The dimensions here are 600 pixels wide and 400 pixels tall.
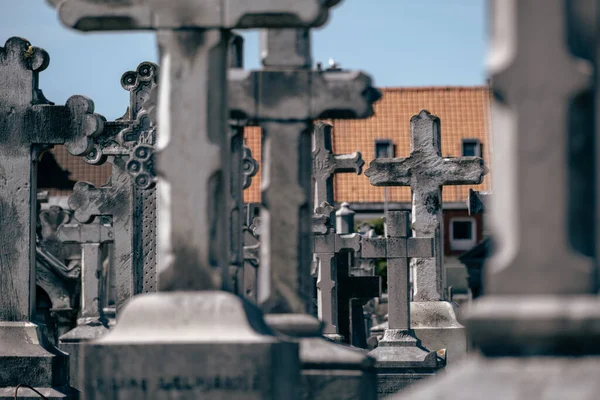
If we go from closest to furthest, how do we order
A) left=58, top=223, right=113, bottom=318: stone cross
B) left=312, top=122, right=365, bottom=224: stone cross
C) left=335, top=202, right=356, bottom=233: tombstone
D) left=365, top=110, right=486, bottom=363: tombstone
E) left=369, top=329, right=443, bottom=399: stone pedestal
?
left=369, top=329, right=443, bottom=399: stone pedestal
left=365, top=110, right=486, bottom=363: tombstone
left=58, top=223, right=113, bottom=318: stone cross
left=312, top=122, right=365, bottom=224: stone cross
left=335, top=202, right=356, bottom=233: tombstone

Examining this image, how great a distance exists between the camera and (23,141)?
43.0ft

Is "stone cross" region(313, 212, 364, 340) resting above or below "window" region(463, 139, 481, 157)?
below

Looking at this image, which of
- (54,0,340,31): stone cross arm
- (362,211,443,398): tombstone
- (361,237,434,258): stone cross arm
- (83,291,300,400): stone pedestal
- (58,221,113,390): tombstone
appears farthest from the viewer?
(58,221,113,390): tombstone

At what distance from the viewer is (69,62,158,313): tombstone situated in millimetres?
18422

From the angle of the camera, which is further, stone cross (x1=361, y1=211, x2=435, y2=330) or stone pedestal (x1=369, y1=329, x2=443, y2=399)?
stone cross (x1=361, y1=211, x2=435, y2=330)

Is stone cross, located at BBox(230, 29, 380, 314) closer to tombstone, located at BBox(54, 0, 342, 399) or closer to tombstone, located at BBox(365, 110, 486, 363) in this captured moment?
tombstone, located at BBox(54, 0, 342, 399)

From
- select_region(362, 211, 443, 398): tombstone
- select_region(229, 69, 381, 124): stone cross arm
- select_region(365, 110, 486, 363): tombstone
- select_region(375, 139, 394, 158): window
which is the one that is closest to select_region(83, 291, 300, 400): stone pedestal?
select_region(229, 69, 381, 124): stone cross arm

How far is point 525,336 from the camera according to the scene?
5.53 meters

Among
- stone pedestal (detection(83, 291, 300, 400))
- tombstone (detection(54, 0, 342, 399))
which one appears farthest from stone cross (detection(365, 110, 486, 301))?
stone pedestal (detection(83, 291, 300, 400))

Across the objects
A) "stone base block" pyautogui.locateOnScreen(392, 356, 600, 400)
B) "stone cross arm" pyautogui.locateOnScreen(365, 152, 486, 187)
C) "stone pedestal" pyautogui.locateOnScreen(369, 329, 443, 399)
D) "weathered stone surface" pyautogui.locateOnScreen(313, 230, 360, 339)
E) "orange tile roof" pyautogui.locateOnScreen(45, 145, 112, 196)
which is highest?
"orange tile roof" pyautogui.locateOnScreen(45, 145, 112, 196)

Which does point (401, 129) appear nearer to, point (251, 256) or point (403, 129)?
point (403, 129)

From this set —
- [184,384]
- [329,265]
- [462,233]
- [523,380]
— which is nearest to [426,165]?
[329,265]

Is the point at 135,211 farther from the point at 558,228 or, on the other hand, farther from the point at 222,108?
the point at 558,228

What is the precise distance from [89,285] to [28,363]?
852 cm
